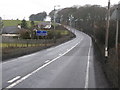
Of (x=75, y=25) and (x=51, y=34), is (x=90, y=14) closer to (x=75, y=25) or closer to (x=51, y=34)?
(x=75, y=25)

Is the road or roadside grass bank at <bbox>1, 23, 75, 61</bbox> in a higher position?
the road

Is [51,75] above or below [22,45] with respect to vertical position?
above

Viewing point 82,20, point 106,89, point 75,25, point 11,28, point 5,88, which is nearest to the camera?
point 5,88

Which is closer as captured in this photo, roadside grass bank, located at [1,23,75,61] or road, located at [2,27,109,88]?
road, located at [2,27,109,88]

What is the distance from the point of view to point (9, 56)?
88.8ft

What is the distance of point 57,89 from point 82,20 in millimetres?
150082

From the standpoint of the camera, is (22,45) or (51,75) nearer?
(51,75)

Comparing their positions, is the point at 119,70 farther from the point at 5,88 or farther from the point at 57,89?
the point at 5,88

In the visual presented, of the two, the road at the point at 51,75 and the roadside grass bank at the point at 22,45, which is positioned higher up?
the road at the point at 51,75

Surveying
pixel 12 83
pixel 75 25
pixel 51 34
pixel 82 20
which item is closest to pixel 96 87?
pixel 12 83

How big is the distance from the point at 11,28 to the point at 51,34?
54.3m

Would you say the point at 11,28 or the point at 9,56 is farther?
the point at 11,28

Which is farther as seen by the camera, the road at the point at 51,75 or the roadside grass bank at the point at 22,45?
the roadside grass bank at the point at 22,45

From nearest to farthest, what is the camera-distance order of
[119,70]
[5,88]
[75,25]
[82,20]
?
1. [5,88]
2. [119,70]
3. [82,20]
4. [75,25]
